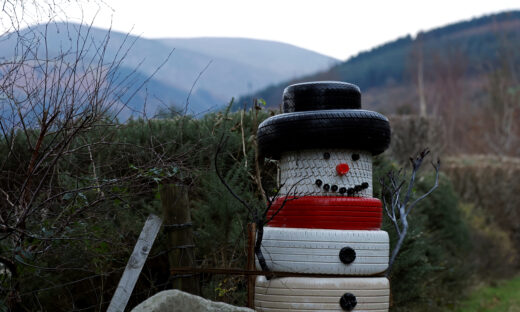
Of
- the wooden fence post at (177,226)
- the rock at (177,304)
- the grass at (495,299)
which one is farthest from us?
the grass at (495,299)

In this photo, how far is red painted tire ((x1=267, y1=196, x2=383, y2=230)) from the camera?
3.81 meters

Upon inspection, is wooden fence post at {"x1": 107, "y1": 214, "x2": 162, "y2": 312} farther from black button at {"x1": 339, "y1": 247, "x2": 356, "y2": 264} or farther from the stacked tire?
black button at {"x1": 339, "y1": 247, "x2": 356, "y2": 264}

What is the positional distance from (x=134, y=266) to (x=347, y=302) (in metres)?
1.37

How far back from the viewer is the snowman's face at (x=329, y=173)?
12.8 ft

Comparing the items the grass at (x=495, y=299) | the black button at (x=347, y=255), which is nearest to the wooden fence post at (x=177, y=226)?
the black button at (x=347, y=255)

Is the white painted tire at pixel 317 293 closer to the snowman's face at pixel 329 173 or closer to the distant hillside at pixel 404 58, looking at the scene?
→ the snowman's face at pixel 329 173

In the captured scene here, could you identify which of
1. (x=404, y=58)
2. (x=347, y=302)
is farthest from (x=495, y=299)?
(x=404, y=58)

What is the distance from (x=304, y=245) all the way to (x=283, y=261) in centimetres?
16

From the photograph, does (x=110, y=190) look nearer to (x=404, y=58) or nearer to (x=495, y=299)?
(x=495, y=299)

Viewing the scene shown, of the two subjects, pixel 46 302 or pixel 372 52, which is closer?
pixel 46 302

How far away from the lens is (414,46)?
3662 cm

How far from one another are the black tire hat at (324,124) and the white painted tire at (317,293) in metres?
0.81

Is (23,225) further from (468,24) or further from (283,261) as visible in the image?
(468,24)

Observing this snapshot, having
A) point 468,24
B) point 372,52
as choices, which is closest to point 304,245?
point 372,52
